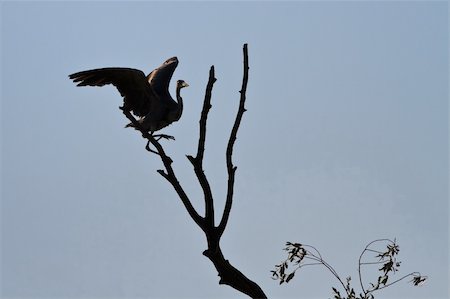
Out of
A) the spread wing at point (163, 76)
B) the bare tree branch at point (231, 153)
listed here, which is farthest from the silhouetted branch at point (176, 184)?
the spread wing at point (163, 76)

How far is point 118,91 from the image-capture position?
25.1 ft

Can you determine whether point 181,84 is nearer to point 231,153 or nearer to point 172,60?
point 172,60

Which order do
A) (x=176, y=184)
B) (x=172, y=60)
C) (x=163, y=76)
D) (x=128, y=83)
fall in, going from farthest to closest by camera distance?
(x=172, y=60), (x=163, y=76), (x=128, y=83), (x=176, y=184)

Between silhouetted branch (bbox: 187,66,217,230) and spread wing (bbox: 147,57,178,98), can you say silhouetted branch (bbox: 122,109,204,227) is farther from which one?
spread wing (bbox: 147,57,178,98)

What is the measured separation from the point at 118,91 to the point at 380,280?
3.39 meters

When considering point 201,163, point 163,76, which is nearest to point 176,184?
point 201,163

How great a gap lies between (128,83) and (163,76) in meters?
0.54

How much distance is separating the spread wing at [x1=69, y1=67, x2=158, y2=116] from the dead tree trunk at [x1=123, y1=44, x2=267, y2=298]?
1868 millimetres

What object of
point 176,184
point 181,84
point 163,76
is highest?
point 163,76

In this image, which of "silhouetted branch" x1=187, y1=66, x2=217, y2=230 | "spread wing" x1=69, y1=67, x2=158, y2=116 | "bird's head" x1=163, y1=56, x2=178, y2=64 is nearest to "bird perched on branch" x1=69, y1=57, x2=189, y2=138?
"spread wing" x1=69, y1=67, x2=158, y2=116

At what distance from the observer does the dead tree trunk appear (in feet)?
17.2

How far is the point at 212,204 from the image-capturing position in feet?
→ 17.8

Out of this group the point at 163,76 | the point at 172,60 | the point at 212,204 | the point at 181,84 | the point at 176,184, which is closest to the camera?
the point at 212,204

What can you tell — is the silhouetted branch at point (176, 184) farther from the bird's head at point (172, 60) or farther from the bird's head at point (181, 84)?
the bird's head at point (172, 60)
